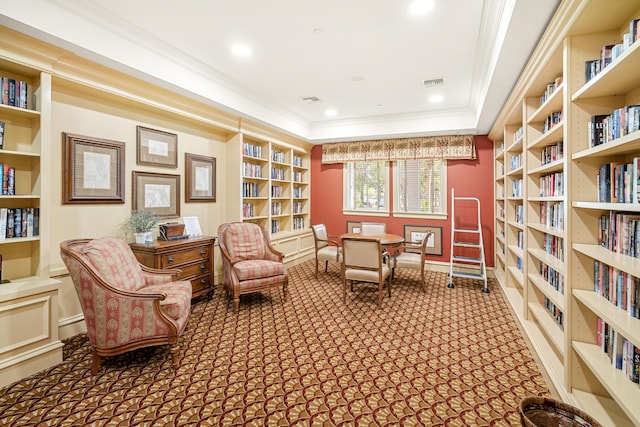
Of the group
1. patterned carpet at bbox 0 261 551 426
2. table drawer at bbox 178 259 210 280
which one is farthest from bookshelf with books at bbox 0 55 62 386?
table drawer at bbox 178 259 210 280

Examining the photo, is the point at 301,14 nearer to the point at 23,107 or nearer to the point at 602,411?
the point at 23,107

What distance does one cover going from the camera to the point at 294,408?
1.99 m

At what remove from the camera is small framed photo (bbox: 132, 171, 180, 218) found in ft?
11.8

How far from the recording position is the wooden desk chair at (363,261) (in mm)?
3744

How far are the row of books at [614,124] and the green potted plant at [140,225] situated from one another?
4.00 metres

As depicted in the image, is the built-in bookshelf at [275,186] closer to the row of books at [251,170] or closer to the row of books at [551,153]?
the row of books at [251,170]

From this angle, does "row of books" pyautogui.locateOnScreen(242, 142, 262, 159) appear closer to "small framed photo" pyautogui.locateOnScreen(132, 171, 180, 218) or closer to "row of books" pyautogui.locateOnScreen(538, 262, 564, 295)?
"small framed photo" pyautogui.locateOnScreen(132, 171, 180, 218)

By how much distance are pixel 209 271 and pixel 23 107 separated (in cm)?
241

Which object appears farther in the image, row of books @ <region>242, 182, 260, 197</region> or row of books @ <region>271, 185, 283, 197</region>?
row of books @ <region>271, 185, 283, 197</region>

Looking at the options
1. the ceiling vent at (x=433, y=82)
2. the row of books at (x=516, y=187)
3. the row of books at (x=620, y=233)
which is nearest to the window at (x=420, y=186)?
the row of books at (x=516, y=187)

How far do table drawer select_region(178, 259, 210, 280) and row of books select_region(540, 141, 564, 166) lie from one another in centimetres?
398

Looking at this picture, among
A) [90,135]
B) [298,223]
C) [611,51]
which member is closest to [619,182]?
[611,51]

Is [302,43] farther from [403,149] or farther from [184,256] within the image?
[403,149]

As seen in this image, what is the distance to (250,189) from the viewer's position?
5223 mm
